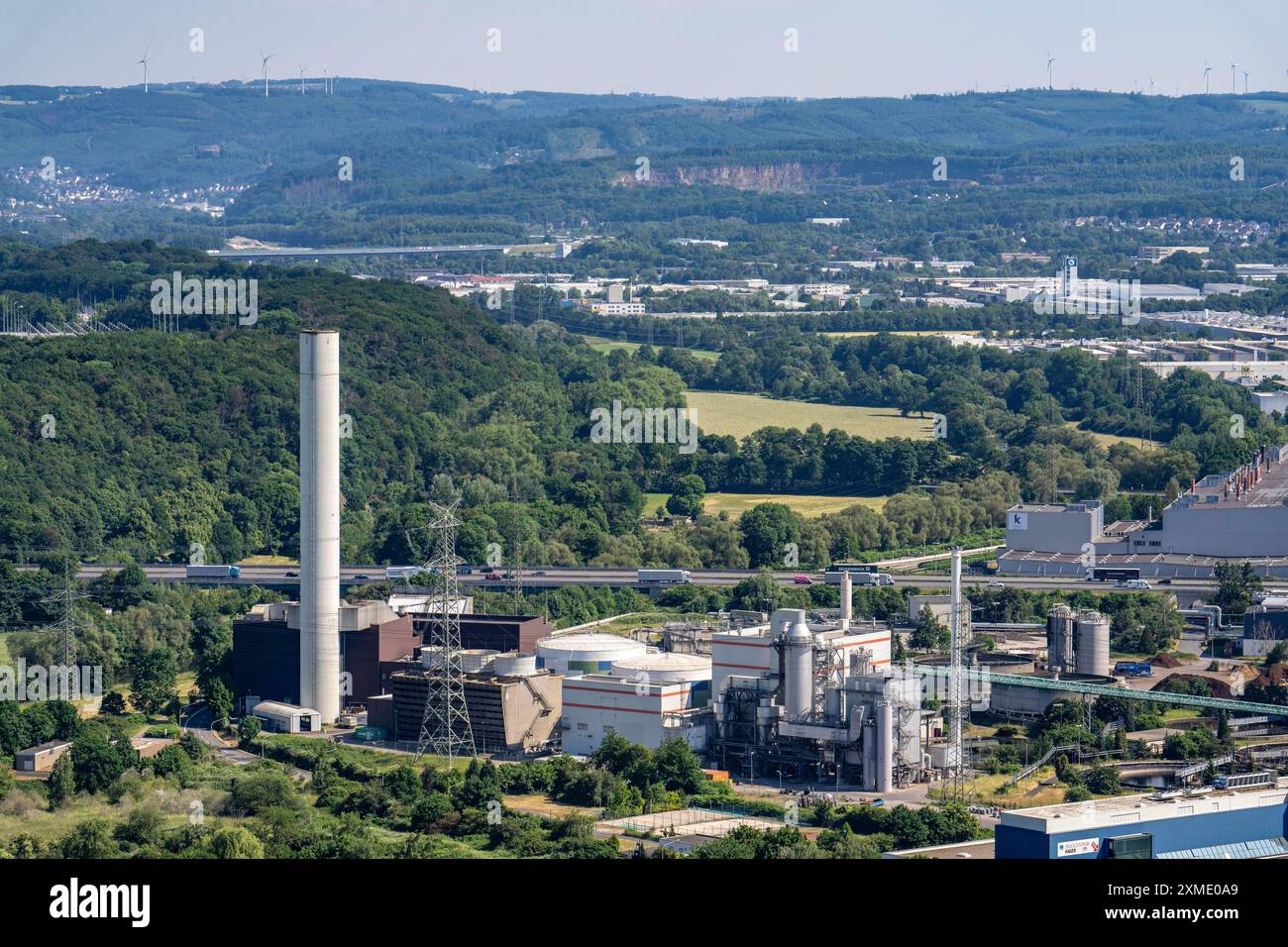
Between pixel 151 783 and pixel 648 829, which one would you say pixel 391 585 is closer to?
pixel 151 783

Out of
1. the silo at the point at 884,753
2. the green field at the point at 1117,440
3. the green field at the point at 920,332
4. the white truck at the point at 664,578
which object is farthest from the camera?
the green field at the point at 920,332

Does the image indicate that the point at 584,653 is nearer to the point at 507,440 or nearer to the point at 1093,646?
the point at 1093,646

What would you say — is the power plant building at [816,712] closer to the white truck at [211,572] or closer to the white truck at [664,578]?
the white truck at [664,578]

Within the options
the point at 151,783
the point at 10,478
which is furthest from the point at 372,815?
the point at 10,478
